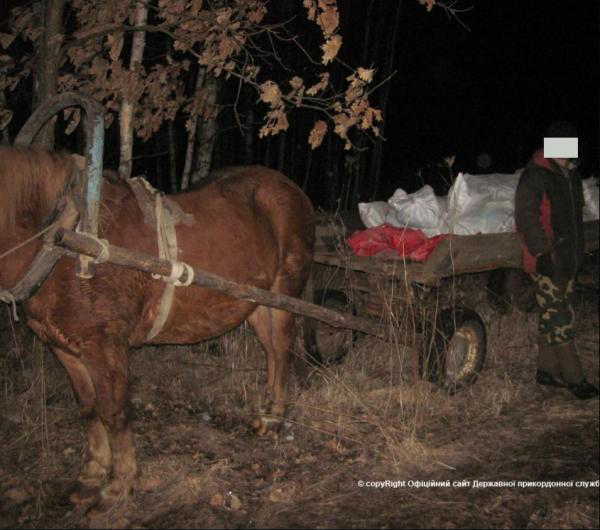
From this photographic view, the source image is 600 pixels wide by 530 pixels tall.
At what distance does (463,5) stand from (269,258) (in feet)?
76.7

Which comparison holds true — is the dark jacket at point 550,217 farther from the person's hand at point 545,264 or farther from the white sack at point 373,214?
the white sack at point 373,214

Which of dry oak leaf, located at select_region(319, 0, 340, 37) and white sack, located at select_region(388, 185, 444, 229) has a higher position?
dry oak leaf, located at select_region(319, 0, 340, 37)

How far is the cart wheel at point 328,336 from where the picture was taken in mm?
4957

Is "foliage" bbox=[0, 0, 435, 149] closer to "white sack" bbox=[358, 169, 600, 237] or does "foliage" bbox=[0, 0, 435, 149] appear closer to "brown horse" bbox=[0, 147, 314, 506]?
"brown horse" bbox=[0, 147, 314, 506]

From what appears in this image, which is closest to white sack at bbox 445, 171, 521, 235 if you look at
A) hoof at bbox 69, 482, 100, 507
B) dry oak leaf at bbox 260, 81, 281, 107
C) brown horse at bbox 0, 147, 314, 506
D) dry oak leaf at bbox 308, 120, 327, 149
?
brown horse at bbox 0, 147, 314, 506

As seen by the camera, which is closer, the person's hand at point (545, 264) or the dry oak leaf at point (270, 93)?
the dry oak leaf at point (270, 93)

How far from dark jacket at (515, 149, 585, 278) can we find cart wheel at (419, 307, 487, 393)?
0.66 metres

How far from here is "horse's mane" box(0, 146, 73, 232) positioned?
2.88 meters

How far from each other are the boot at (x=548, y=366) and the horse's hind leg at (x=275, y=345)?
211 cm

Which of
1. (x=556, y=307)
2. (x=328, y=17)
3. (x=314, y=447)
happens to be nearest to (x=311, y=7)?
(x=328, y=17)

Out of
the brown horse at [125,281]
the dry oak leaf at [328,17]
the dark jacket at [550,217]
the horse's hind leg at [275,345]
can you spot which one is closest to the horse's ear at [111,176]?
the brown horse at [125,281]

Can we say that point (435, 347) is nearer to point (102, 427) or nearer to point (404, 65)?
point (102, 427)

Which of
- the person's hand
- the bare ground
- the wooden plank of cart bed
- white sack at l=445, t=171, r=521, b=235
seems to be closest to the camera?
the bare ground

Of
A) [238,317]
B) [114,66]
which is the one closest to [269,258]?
[238,317]
